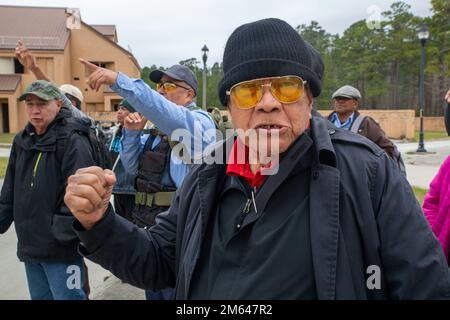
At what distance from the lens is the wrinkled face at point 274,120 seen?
1663 mm

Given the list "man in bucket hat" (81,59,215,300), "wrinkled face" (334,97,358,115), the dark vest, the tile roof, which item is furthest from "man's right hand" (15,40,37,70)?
the tile roof

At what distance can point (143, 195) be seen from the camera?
3465 millimetres

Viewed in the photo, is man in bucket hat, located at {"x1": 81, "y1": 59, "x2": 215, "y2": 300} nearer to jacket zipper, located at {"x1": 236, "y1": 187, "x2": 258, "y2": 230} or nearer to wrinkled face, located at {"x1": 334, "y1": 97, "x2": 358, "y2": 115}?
jacket zipper, located at {"x1": 236, "y1": 187, "x2": 258, "y2": 230}

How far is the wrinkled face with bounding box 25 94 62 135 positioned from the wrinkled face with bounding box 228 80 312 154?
7.61 feet

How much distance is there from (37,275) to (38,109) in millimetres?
1370

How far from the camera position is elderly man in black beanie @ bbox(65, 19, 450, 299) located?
144 centimetres

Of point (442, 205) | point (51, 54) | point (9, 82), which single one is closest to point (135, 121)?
point (442, 205)

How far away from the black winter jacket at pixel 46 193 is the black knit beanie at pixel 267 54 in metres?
2.03

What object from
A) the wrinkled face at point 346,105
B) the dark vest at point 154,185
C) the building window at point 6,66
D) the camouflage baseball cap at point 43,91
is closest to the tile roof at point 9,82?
the building window at point 6,66

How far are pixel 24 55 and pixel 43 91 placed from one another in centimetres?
48

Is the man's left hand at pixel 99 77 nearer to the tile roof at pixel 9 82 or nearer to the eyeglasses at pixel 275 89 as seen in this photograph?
the eyeglasses at pixel 275 89
